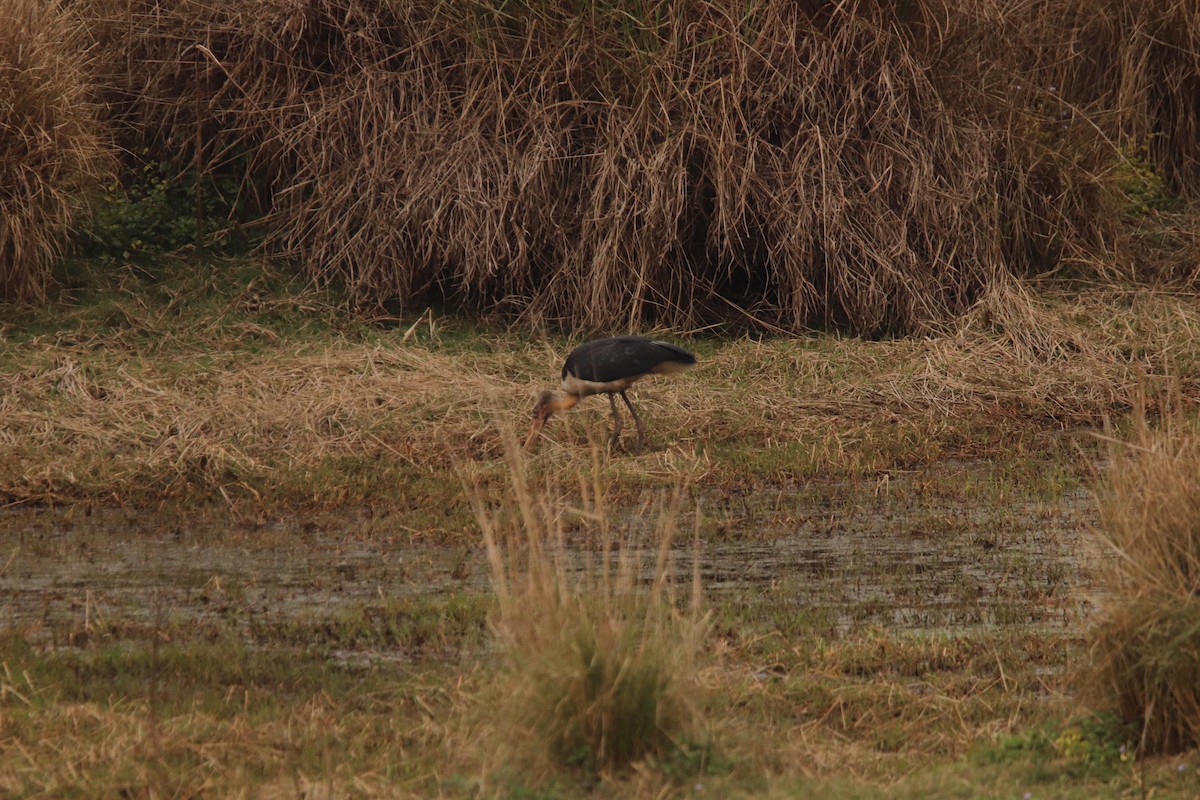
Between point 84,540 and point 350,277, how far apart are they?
15.7ft

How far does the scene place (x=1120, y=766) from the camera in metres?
4.57

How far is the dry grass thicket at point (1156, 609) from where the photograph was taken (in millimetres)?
4520

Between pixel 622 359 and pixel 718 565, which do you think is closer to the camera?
pixel 718 565

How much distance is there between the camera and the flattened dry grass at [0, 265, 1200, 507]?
869cm

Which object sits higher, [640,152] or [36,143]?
[640,152]

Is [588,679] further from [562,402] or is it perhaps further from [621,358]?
[562,402]

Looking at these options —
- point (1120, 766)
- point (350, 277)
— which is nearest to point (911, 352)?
→ point (350, 277)

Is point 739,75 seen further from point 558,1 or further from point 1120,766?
point 1120,766

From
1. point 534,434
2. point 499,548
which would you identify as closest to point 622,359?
point 534,434

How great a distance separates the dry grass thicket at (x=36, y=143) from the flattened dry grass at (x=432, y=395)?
1.55ft

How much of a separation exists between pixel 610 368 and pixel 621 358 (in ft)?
0.30

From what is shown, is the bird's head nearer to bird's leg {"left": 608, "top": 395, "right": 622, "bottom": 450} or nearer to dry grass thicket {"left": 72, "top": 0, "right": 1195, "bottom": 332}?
bird's leg {"left": 608, "top": 395, "right": 622, "bottom": 450}

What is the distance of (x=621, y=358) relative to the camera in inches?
352

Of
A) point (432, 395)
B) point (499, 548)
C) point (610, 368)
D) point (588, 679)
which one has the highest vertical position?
point (588, 679)
